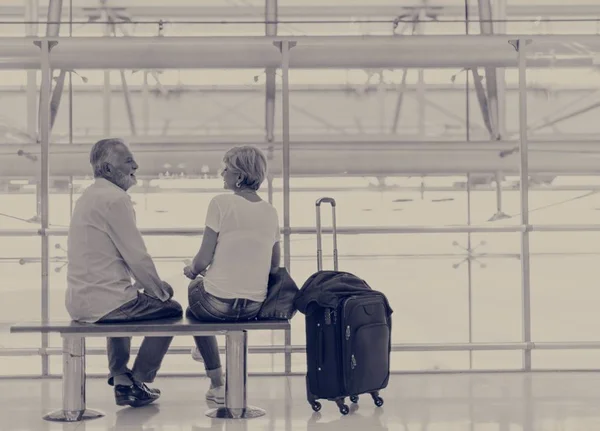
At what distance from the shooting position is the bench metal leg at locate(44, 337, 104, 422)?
282 centimetres

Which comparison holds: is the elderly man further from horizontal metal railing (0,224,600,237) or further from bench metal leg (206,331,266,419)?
horizontal metal railing (0,224,600,237)

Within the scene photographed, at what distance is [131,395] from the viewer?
3041mm

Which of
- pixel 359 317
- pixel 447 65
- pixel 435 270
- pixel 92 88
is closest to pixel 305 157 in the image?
pixel 447 65

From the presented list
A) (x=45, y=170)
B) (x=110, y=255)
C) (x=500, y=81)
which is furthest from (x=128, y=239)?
(x=500, y=81)

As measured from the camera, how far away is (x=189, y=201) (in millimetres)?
10422

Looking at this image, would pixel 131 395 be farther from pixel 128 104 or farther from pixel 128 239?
pixel 128 104

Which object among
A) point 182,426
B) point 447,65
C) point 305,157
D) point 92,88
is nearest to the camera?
point 182,426

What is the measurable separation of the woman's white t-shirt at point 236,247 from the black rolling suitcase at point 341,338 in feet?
0.54

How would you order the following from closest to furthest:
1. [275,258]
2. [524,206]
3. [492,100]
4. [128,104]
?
[275,258], [524,206], [492,100], [128,104]

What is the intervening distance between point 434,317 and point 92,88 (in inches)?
208

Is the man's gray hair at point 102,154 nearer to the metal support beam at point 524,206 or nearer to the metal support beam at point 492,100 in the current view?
the metal support beam at point 524,206

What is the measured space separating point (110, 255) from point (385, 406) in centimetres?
99

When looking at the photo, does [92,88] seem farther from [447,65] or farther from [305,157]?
[447,65]

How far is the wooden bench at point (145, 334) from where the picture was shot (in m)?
2.75
